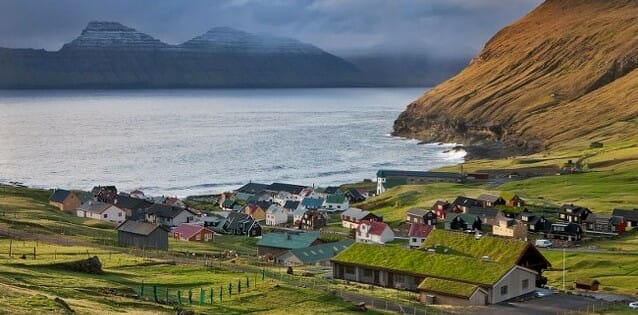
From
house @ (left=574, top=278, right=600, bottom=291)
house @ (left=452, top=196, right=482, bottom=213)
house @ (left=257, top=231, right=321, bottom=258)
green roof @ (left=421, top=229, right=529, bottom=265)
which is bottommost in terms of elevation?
house @ (left=574, top=278, right=600, bottom=291)

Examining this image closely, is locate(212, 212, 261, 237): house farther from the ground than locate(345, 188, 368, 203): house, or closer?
closer

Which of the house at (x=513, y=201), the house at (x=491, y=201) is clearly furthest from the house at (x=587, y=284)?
the house at (x=491, y=201)

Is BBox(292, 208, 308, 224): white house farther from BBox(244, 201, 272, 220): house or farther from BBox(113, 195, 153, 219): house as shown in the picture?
BBox(113, 195, 153, 219): house

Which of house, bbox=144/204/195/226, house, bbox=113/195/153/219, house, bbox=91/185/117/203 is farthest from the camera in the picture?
house, bbox=91/185/117/203

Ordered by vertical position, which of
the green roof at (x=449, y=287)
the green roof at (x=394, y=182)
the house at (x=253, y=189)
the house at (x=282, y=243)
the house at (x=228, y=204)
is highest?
the green roof at (x=394, y=182)

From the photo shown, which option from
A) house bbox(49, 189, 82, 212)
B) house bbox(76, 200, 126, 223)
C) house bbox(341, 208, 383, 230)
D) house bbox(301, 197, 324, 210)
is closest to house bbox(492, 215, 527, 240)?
house bbox(341, 208, 383, 230)

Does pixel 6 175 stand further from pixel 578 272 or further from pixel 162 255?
pixel 578 272

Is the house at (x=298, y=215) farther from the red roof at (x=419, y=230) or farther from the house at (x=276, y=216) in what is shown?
the red roof at (x=419, y=230)

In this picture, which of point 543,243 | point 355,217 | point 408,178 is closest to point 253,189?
point 408,178
